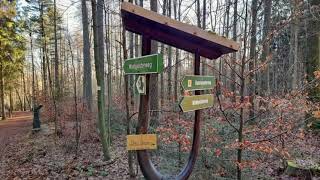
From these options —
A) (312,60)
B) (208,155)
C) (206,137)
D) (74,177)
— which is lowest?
(74,177)

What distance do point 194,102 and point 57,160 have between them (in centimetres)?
691

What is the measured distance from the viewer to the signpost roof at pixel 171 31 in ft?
10.5

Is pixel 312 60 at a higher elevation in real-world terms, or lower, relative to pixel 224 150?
higher

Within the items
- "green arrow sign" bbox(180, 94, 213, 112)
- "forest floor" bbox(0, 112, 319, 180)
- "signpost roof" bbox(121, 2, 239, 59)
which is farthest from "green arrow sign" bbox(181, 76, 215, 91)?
"forest floor" bbox(0, 112, 319, 180)

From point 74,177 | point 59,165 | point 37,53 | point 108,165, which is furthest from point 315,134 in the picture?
point 37,53

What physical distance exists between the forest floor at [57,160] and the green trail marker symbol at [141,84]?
4.41m

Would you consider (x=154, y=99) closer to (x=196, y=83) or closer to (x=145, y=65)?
(x=196, y=83)

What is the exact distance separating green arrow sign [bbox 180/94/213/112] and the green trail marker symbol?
1.65 ft

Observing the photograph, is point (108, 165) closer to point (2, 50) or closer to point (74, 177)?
point (74, 177)

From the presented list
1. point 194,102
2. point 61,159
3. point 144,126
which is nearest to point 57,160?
point 61,159

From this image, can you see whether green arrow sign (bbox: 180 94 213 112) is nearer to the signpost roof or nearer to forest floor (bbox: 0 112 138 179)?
the signpost roof

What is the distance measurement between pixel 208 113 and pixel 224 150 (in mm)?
1074

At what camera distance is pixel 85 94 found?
1488 centimetres

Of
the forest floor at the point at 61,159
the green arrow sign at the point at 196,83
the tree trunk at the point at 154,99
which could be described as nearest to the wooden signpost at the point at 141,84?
the green arrow sign at the point at 196,83
